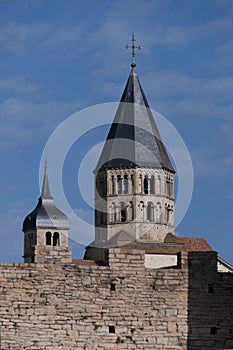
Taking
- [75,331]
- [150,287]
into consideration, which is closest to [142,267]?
[150,287]

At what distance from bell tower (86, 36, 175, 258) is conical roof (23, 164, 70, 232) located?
3.61 m

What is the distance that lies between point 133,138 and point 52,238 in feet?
42.3

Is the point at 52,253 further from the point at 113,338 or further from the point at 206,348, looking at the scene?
the point at 206,348

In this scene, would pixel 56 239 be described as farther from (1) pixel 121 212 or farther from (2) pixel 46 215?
(1) pixel 121 212

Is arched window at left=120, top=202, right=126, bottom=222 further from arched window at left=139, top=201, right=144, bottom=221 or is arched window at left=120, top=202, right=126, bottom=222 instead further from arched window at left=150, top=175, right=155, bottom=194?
arched window at left=150, top=175, right=155, bottom=194

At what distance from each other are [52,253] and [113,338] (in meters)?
2.55

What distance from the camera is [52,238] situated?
114125 mm

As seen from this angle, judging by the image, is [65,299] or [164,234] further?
[164,234]

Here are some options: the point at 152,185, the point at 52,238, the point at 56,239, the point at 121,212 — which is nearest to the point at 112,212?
the point at 121,212

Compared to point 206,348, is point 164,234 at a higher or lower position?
higher

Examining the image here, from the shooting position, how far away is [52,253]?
2906 cm

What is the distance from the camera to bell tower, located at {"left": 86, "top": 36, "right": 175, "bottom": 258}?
109 m

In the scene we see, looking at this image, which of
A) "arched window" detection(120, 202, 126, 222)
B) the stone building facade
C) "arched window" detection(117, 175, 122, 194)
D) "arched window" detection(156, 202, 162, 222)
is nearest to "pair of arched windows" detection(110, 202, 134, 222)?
"arched window" detection(120, 202, 126, 222)

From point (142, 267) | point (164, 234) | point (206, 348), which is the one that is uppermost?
point (164, 234)
